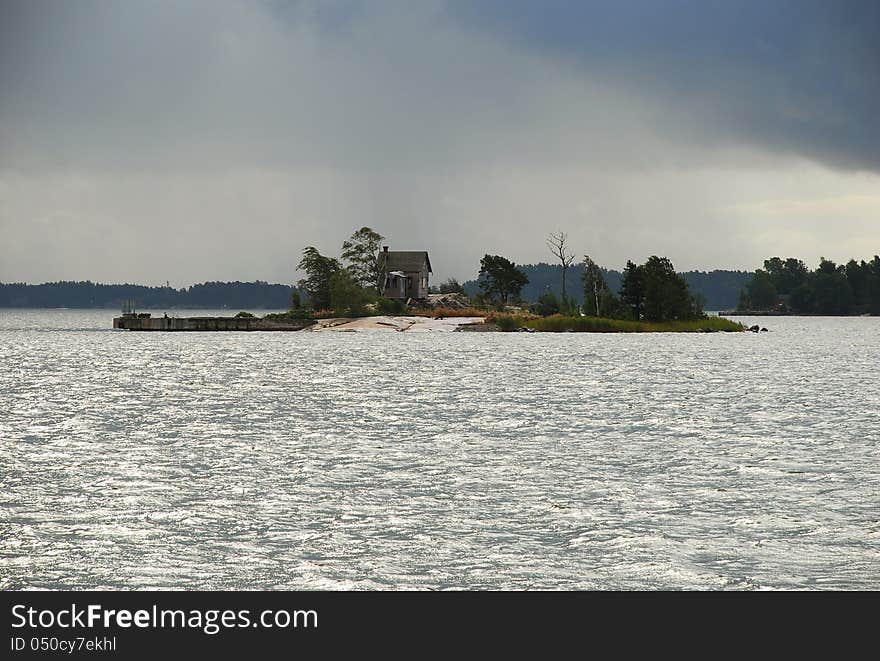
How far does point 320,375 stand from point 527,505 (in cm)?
3954

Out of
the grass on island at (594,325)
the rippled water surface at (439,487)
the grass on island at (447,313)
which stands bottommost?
the rippled water surface at (439,487)

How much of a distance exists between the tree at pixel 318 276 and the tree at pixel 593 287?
3751cm

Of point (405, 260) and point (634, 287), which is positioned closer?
point (634, 287)

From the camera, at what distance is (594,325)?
432 feet

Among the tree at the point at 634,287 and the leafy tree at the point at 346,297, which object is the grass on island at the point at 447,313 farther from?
the tree at the point at 634,287

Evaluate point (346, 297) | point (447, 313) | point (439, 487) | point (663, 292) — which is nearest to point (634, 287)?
point (663, 292)

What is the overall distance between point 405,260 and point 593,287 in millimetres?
36129

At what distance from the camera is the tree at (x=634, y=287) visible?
127250mm

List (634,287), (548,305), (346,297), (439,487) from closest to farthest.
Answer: (439,487)
(634,287)
(346,297)
(548,305)

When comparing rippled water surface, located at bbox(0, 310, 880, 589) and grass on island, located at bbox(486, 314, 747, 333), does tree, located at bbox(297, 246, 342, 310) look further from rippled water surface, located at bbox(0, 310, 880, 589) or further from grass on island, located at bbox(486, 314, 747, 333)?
rippled water surface, located at bbox(0, 310, 880, 589)

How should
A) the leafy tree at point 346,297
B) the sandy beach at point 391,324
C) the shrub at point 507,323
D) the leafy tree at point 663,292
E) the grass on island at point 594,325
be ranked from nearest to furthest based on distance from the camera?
1. the leafy tree at point 663,292
2. the grass on island at point 594,325
3. the shrub at point 507,323
4. the sandy beach at point 391,324
5. the leafy tree at point 346,297

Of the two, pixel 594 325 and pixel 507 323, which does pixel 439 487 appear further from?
pixel 507 323

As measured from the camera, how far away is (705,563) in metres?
13.9

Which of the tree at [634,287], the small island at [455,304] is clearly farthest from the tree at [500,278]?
the tree at [634,287]
